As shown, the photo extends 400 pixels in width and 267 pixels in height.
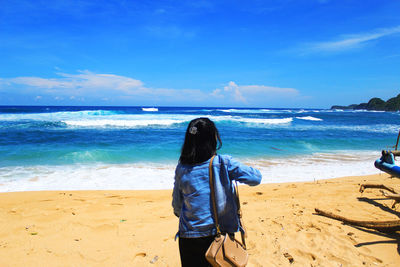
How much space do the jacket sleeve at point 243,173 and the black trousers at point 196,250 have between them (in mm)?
456

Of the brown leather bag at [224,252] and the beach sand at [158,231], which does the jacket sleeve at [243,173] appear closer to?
the brown leather bag at [224,252]

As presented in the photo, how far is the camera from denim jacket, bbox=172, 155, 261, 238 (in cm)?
162

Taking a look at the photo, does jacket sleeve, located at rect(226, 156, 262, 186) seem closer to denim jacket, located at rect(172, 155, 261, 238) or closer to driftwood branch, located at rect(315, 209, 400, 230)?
denim jacket, located at rect(172, 155, 261, 238)

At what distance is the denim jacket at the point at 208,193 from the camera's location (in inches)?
63.8

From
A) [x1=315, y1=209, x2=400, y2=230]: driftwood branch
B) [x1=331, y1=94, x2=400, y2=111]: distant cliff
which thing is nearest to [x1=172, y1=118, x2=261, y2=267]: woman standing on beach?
[x1=315, y1=209, x2=400, y2=230]: driftwood branch

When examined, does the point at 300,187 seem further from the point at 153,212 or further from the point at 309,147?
the point at 309,147

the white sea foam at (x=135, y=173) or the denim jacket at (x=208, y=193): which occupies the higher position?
the denim jacket at (x=208, y=193)

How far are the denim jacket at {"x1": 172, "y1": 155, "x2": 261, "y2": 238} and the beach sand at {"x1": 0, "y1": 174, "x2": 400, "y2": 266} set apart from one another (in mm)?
1446

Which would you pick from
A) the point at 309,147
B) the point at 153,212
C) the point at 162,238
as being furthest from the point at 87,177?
the point at 309,147

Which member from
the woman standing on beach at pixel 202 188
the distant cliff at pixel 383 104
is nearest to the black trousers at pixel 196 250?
the woman standing on beach at pixel 202 188

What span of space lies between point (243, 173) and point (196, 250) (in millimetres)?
632

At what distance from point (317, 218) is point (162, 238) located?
238cm

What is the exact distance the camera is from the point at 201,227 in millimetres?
1666

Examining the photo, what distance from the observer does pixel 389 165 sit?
2646mm
